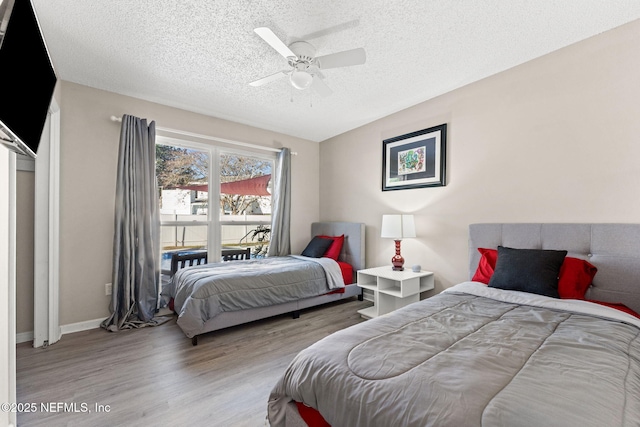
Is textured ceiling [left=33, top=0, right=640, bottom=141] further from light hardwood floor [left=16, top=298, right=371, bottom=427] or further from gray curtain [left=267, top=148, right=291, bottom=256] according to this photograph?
light hardwood floor [left=16, top=298, right=371, bottom=427]

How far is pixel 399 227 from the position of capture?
10.1 ft

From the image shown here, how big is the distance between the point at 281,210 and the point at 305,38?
252 cm

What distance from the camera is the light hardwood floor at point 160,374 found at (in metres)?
1.63

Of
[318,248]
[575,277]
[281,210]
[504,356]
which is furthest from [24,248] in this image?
[575,277]

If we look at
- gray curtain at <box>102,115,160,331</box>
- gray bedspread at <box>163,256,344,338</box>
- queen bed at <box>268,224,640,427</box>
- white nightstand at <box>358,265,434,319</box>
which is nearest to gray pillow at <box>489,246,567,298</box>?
queen bed at <box>268,224,640,427</box>

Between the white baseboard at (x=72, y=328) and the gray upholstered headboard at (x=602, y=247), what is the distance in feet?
13.6

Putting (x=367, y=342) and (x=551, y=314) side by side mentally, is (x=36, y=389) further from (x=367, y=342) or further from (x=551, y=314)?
(x=551, y=314)

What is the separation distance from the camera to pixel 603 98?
2.05 m

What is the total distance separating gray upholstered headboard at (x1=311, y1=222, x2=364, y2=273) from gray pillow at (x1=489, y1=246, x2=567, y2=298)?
1.88 m

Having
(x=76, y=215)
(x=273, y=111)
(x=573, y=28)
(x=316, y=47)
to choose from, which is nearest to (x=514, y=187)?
(x=573, y=28)

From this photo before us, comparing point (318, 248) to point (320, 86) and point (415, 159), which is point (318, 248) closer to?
point (415, 159)

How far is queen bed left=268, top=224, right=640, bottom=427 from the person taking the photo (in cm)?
83

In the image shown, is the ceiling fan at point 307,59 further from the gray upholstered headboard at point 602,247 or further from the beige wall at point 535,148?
the gray upholstered headboard at point 602,247

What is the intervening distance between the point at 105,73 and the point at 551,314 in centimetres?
408
